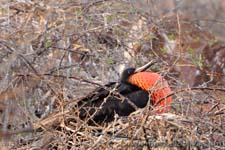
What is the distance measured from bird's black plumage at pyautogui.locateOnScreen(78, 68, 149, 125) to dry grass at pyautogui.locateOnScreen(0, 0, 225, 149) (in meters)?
0.13

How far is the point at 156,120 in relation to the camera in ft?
11.7

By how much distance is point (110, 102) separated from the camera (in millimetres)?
4500

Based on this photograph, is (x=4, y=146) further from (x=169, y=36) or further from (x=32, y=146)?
(x=169, y=36)

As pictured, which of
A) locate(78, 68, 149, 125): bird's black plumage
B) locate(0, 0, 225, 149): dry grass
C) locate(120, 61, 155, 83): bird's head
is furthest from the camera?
locate(120, 61, 155, 83): bird's head

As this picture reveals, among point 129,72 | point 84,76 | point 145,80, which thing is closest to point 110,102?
point 145,80

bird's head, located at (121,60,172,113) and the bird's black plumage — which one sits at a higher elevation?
bird's head, located at (121,60,172,113)

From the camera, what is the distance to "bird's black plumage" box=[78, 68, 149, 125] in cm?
422

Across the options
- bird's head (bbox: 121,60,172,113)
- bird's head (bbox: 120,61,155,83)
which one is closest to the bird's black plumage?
bird's head (bbox: 121,60,172,113)

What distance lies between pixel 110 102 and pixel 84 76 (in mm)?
993

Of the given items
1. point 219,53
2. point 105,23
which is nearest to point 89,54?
point 105,23

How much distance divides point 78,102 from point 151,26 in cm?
190

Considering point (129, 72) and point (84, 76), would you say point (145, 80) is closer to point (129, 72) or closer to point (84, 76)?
point (129, 72)

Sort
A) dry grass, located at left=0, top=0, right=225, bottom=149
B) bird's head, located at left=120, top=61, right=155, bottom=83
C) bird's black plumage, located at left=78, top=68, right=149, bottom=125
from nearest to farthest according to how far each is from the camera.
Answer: dry grass, located at left=0, top=0, right=225, bottom=149 → bird's black plumage, located at left=78, top=68, right=149, bottom=125 → bird's head, located at left=120, top=61, right=155, bottom=83

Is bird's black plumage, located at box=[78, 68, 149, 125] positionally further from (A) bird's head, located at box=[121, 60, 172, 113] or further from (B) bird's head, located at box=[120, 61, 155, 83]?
(B) bird's head, located at box=[120, 61, 155, 83]
